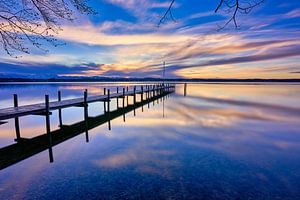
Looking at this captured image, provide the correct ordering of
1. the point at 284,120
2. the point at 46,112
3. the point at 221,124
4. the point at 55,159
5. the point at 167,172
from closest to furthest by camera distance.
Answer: the point at 167,172
the point at 55,159
the point at 46,112
the point at 221,124
the point at 284,120

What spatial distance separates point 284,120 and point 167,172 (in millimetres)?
13786

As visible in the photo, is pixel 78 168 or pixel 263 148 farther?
pixel 263 148

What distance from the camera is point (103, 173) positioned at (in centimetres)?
688

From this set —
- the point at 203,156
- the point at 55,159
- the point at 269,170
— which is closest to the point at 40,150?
the point at 55,159

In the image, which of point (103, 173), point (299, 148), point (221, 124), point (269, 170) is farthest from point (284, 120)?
point (103, 173)

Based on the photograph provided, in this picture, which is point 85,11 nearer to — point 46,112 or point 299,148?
point 46,112

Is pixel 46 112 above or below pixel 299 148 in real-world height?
above

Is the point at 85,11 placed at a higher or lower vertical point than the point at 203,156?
higher

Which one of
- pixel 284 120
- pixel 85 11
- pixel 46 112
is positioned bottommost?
pixel 284 120

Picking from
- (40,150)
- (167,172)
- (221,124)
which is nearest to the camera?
(167,172)

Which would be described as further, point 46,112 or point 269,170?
point 46,112

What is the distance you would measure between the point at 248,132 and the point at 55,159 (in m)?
10.3

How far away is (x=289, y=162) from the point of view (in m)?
7.79

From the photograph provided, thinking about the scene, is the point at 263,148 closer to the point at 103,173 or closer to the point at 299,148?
the point at 299,148
